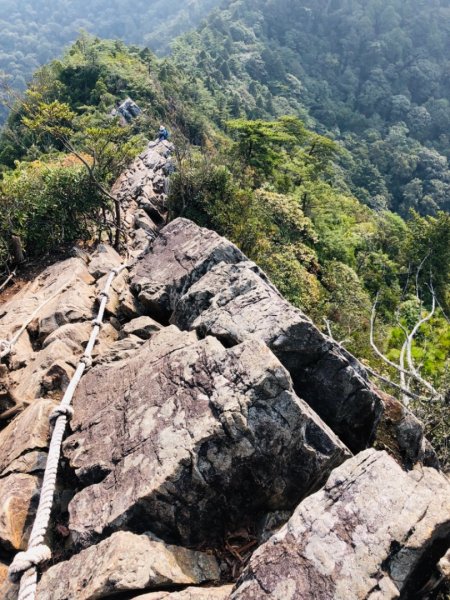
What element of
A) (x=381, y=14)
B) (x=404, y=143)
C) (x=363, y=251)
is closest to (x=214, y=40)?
(x=404, y=143)

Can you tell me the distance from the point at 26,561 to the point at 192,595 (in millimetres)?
1373

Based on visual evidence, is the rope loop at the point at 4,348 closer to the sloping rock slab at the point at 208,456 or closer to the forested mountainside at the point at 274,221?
the sloping rock slab at the point at 208,456

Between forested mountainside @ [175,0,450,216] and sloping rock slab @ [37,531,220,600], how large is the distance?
73.9 m

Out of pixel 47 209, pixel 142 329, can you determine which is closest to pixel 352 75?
pixel 47 209

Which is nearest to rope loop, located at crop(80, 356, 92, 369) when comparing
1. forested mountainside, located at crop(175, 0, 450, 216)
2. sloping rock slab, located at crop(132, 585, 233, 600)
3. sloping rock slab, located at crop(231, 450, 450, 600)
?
sloping rock slab, located at crop(132, 585, 233, 600)

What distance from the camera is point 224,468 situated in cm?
405

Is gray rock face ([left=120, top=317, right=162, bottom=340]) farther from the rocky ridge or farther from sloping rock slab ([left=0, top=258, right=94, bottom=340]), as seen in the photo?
sloping rock slab ([left=0, top=258, right=94, bottom=340])

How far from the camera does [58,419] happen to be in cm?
493

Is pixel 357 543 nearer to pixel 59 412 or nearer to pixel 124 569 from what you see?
pixel 124 569

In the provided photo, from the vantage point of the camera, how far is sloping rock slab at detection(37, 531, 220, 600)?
3.39 metres

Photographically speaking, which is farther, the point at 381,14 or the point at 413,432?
the point at 381,14

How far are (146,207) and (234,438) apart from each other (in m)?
11.9

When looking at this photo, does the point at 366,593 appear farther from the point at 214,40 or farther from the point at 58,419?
the point at 214,40

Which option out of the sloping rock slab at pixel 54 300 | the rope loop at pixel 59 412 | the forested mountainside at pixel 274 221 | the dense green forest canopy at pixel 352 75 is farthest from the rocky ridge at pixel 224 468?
the dense green forest canopy at pixel 352 75
